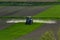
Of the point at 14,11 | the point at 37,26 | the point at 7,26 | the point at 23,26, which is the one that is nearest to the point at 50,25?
the point at 37,26

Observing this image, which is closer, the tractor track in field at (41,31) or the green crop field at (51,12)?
the tractor track in field at (41,31)

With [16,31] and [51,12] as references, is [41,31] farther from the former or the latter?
[51,12]

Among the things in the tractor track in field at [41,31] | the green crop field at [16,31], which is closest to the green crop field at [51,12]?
the tractor track in field at [41,31]

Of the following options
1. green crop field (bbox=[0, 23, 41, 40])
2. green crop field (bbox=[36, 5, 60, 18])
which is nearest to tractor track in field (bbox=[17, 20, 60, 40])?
green crop field (bbox=[0, 23, 41, 40])

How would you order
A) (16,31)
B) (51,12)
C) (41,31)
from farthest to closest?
(51,12), (41,31), (16,31)

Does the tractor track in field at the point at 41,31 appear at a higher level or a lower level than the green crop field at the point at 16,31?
lower

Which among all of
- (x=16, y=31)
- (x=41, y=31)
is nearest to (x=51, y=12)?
(x=41, y=31)

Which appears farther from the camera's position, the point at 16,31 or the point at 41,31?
the point at 41,31

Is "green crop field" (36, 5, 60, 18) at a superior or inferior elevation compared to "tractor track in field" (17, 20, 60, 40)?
superior

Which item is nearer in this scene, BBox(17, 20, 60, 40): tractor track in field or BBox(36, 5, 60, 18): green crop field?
BBox(17, 20, 60, 40): tractor track in field

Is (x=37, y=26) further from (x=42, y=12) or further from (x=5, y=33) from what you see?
(x=42, y=12)

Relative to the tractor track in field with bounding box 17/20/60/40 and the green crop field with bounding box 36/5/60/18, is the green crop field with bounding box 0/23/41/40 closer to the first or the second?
the tractor track in field with bounding box 17/20/60/40

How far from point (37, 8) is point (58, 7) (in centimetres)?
313

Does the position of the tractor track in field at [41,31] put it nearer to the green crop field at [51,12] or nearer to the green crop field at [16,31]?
the green crop field at [16,31]
